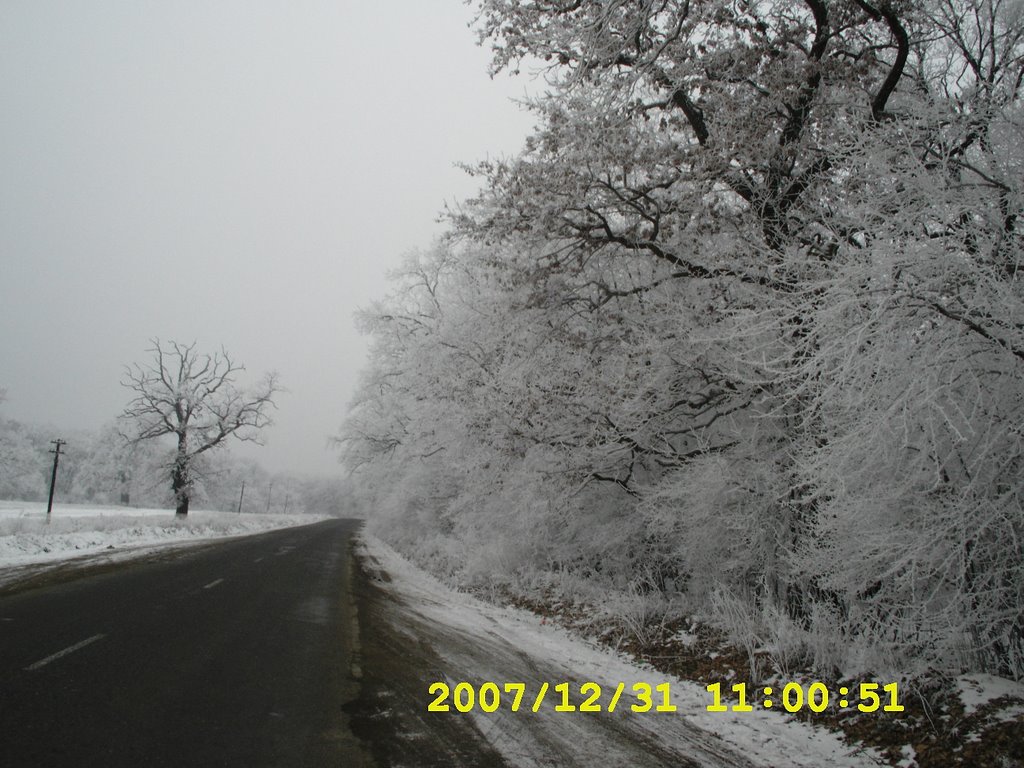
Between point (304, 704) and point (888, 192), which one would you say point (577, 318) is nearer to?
point (888, 192)

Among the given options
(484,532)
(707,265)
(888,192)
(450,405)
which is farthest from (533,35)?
(484,532)

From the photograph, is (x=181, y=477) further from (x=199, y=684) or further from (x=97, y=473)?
(x=97, y=473)

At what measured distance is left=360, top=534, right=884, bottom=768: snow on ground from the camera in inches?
177

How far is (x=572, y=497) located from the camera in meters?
10.8

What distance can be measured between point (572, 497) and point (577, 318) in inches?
131

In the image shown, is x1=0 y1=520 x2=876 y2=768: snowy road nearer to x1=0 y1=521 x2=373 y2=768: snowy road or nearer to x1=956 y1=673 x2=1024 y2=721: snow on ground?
x1=0 y1=521 x2=373 y2=768: snowy road
